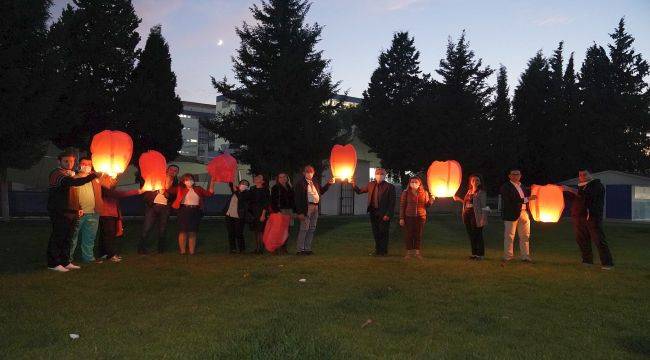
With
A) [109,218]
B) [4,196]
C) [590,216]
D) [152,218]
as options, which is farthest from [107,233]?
[4,196]

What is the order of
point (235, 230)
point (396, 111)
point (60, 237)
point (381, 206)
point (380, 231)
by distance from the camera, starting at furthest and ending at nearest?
1. point (396, 111)
2. point (235, 230)
3. point (380, 231)
4. point (381, 206)
5. point (60, 237)

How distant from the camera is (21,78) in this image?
1781cm

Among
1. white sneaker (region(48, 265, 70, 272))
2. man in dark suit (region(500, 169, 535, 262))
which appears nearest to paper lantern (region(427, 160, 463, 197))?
man in dark suit (region(500, 169, 535, 262))

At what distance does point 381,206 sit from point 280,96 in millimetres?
12257

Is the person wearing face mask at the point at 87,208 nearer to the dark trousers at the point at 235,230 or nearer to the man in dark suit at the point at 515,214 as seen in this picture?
the dark trousers at the point at 235,230

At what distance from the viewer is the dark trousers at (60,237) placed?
29.5 feet

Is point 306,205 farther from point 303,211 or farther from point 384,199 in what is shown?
point 384,199

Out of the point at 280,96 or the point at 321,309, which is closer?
the point at 321,309

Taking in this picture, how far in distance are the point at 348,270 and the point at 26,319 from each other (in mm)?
5295

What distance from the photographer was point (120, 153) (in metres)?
10.0

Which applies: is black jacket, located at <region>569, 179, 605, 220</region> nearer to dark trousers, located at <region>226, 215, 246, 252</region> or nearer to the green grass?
the green grass

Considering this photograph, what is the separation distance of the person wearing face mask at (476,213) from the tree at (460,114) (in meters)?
25.7

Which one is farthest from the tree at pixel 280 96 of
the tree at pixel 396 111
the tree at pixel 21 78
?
the tree at pixel 396 111

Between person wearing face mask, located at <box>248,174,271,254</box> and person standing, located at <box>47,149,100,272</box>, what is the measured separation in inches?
147
